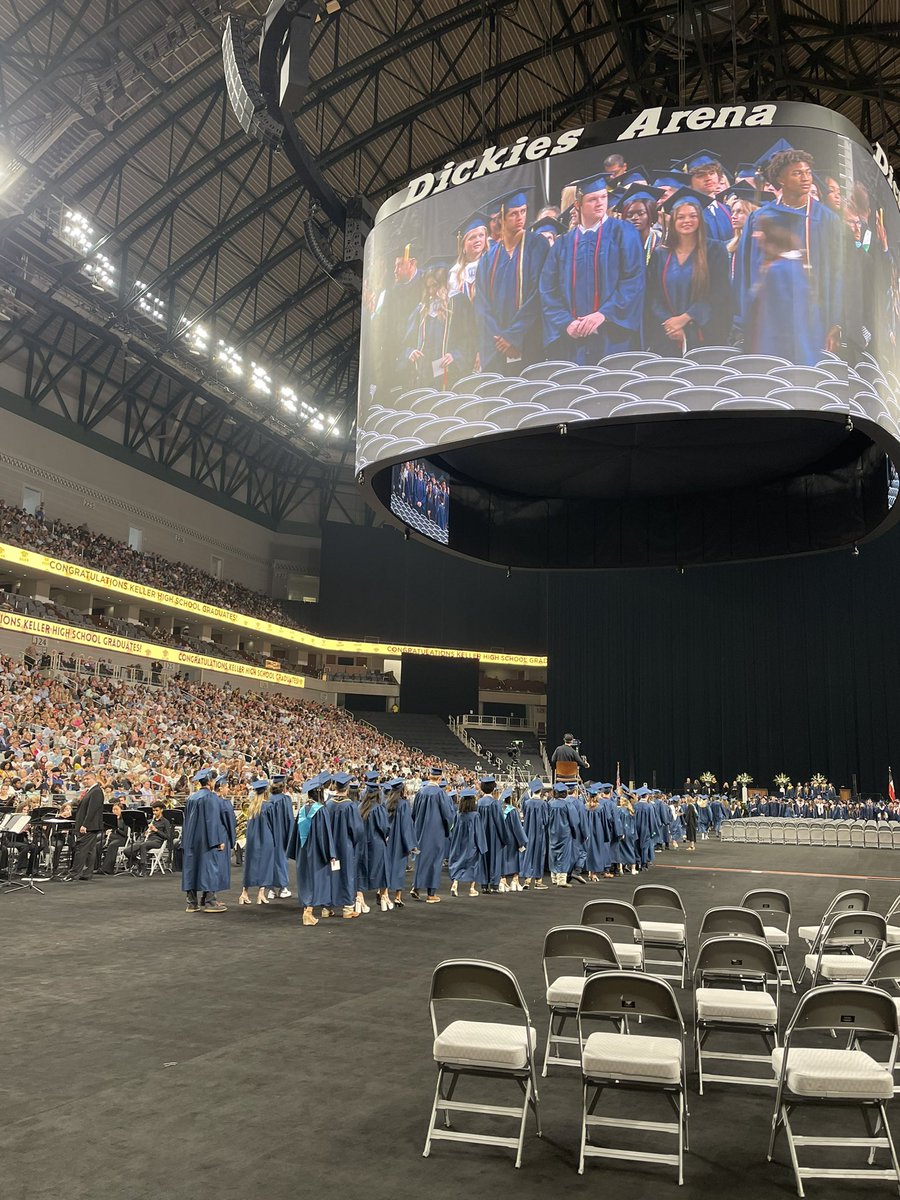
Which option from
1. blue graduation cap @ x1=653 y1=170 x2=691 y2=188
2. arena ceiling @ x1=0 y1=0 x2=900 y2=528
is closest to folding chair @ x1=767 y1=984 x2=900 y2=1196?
blue graduation cap @ x1=653 y1=170 x2=691 y2=188

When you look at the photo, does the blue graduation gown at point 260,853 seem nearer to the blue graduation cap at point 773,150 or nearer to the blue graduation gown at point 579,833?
the blue graduation gown at point 579,833

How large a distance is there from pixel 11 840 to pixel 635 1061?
38.3 ft

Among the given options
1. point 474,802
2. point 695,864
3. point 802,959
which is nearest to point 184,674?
point 695,864

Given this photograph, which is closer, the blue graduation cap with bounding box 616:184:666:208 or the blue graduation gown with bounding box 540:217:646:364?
the blue graduation gown with bounding box 540:217:646:364

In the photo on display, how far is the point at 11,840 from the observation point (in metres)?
13.2

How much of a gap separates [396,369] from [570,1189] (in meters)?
10.8

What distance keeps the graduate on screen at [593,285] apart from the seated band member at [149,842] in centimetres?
966

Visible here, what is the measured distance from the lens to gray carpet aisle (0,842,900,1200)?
369 centimetres

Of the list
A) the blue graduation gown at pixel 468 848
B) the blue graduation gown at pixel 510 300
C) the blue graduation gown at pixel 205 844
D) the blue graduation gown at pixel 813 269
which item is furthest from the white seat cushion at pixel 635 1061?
the blue graduation gown at pixel 468 848

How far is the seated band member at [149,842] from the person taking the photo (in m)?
14.8

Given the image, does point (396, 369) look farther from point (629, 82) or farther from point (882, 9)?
point (882, 9)

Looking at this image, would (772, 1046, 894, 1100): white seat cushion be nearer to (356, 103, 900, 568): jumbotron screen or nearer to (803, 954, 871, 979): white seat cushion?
(803, 954, 871, 979): white seat cushion

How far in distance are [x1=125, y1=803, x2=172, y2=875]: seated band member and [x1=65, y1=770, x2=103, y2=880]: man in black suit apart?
2.69 ft

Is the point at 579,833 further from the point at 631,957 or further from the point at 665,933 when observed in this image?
the point at 631,957
